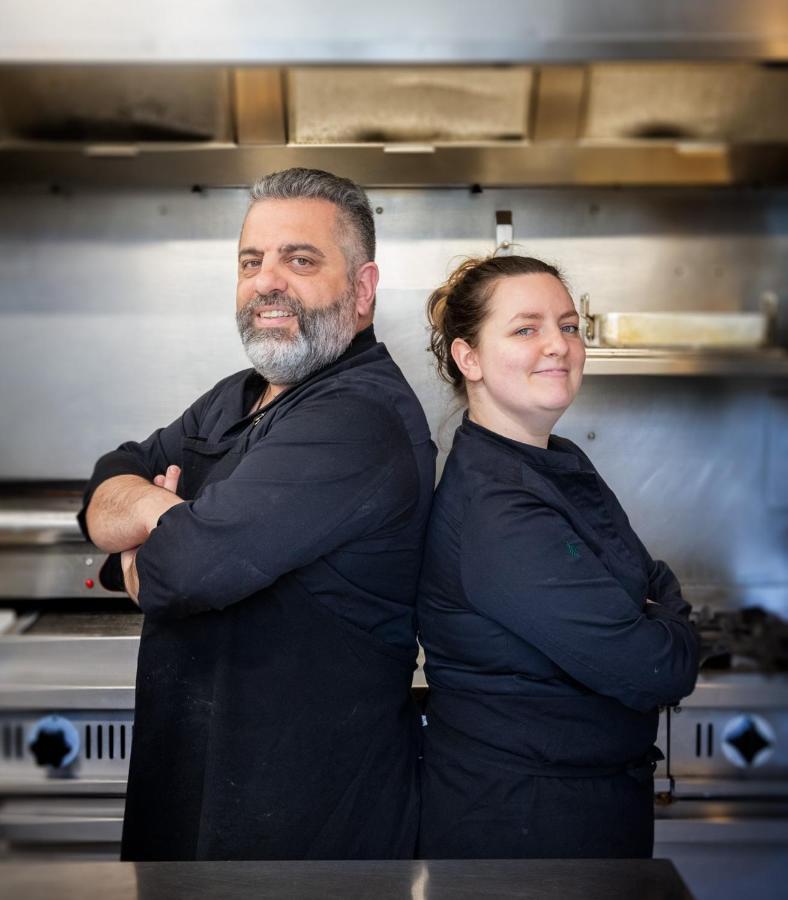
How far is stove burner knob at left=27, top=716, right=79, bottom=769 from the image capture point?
4.79ft

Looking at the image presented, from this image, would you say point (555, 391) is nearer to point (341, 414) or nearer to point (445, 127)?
point (341, 414)

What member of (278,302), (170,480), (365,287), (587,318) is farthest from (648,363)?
(170,480)

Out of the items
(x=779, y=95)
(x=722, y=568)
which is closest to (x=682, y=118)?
(x=779, y=95)

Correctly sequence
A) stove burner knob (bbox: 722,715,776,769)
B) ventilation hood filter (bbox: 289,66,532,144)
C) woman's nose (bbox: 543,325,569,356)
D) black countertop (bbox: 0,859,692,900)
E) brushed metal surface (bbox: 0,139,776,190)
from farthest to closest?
stove burner knob (bbox: 722,715,776,769), ventilation hood filter (bbox: 289,66,532,144), brushed metal surface (bbox: 0,139,776,190), woman's nose (bbox: 543,325,569,356), black countertop (bbox: 0,859,692,900)

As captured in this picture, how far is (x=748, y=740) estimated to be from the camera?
1409mm

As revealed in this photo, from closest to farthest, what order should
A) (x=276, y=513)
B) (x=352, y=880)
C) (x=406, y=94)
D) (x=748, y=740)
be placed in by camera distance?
(x=352, y=880)
(x=276, y=513)
(x=406, y=94)
(x=748, y=740)

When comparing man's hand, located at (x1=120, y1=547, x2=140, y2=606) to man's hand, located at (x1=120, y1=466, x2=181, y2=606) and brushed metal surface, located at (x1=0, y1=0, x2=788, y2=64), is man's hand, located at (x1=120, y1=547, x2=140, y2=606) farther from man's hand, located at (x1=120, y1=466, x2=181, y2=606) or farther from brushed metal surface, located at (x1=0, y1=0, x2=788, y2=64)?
brushed metal surface, located at (x1=0, y1=0, x2=788, y2=64)

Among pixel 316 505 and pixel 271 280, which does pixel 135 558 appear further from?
pixel 271 280

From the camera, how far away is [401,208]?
51.4 inches

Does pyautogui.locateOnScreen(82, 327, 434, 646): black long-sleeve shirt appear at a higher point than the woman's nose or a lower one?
lower

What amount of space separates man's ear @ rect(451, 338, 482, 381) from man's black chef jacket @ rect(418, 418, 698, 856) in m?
0.06

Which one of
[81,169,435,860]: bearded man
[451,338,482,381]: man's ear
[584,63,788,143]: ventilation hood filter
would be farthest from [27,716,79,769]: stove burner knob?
[584,63,788,143]: ventilation hood filter

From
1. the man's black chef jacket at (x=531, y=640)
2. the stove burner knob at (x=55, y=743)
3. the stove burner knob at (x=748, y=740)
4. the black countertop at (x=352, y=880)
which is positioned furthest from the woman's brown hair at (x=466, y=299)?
the stove burner knob at (x=55, y=743)

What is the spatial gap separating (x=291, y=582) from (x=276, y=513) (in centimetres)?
10
